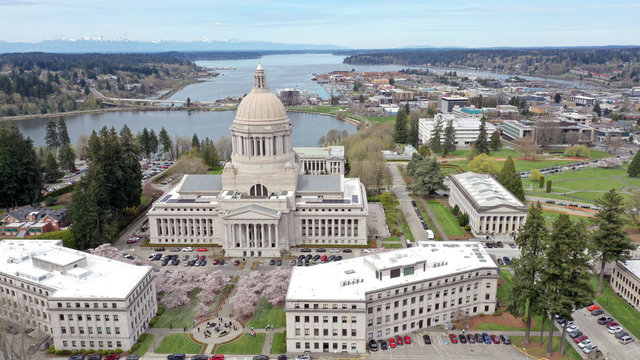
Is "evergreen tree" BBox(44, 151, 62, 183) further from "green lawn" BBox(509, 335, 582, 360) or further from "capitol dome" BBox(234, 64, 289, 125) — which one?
"green lawn" BBox(509, 335, 582, 360)

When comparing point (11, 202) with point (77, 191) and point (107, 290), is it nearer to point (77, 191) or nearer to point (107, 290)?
point (77, 191)

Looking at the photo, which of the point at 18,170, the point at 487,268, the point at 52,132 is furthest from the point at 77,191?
the point at 52,132

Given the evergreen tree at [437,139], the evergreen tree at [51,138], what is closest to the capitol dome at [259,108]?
the evergreen tree at [437,139]

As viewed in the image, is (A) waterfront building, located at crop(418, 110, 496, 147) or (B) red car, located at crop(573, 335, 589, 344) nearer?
(B) red car, located at crop(573, 335, 589, 344)

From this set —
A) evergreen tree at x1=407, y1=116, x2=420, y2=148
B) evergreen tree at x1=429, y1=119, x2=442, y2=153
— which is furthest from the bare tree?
evergreen tree at x1=407, y1=116, x2=420, y2=148

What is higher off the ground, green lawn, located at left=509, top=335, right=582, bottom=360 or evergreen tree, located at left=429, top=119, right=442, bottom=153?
evergreen tree, located at left=429, top=119, right=442, bottom=153

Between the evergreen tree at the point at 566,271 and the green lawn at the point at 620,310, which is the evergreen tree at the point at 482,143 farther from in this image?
the evergreen tree at the point at 566,271
